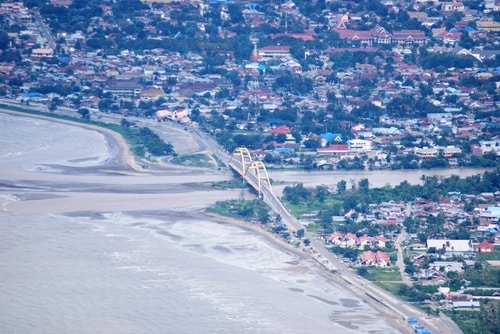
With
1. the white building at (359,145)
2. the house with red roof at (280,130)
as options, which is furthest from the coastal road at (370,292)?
the house with red roof at (280,130)

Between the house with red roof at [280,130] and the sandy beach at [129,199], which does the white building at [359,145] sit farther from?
the sandy beach at [129,199]

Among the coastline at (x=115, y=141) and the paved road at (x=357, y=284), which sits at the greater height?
the paved road at (x=357, y=284)

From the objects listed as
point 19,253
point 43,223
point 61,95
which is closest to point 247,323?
point 19,253

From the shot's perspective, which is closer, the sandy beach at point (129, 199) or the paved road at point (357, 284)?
the paved road at point (357, 284)

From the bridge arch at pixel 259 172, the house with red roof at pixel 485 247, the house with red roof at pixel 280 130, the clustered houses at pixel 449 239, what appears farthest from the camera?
the house with red roof at pixel 280 130

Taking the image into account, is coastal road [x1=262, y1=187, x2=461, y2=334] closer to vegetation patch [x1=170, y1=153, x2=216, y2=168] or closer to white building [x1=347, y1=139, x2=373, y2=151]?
vegetation patch [x1=170, y1=153, x2=216, y2=168]

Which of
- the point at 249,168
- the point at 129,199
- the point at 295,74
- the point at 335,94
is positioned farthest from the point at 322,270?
the point at 295,74

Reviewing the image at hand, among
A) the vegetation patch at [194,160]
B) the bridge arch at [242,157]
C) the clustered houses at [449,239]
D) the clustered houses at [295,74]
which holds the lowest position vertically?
the clustered houses at [295,74]
